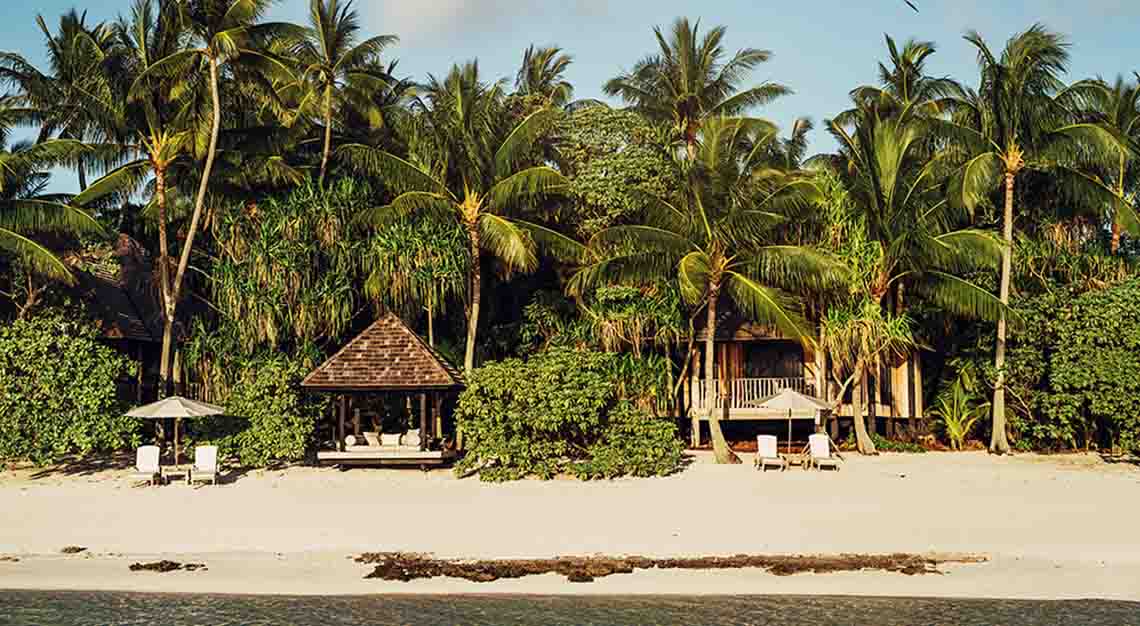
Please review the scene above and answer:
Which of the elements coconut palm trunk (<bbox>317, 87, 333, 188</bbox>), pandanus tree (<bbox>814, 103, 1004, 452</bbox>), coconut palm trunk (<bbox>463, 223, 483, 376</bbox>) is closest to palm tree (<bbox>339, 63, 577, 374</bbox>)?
coconut palm trunk (<bbox>463, 223, 483, 376</bbox>)

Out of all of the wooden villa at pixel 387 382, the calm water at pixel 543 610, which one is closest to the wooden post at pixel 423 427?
the wooden villa at pixel 387 382

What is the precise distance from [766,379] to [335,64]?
13.4m

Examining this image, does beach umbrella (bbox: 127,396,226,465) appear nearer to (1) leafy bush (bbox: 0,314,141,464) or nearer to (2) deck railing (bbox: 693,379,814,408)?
(1) leafy bush (bbox: 0,314,141,464)

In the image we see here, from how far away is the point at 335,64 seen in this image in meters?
28.5

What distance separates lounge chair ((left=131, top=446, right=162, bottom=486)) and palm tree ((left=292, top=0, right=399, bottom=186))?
8.26m

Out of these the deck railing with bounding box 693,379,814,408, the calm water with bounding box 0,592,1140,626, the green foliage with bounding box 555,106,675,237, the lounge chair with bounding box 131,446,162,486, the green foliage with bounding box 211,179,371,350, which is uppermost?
the green foliage with bounding box 555,106,675,237

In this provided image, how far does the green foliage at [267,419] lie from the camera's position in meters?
25.2

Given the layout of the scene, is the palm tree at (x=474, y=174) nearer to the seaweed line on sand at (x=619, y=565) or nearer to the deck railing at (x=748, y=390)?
the deck railing at (x=748, y=390)

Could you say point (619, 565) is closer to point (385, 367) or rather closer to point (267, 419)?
point (385, 367)

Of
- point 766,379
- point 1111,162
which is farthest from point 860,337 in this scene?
point 1111,162

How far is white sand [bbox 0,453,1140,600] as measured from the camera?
48.9 ft

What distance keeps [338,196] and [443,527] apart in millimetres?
11762

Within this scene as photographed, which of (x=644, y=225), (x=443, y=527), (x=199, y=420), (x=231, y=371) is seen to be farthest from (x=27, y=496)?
(x=644, y=225)

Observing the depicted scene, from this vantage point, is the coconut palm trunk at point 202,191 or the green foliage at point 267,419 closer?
the green foliage at point 267,419
